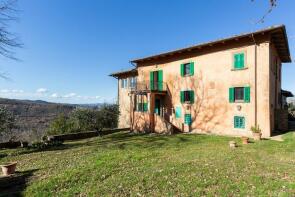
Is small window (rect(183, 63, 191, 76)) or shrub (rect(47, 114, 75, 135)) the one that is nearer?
small window (rect(183, 63, 191, 76))

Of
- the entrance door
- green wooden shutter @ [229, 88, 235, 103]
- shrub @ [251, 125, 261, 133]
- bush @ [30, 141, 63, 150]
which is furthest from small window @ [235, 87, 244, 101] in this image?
bush @ [30, 141, 63, 150]

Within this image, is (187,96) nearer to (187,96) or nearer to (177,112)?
Result: (187,96)

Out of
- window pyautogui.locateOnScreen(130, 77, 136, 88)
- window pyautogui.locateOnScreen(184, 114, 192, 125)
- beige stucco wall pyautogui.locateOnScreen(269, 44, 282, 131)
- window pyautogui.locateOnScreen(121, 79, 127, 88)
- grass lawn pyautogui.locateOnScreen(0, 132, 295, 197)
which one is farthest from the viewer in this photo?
window pyautogui.locateOnScreen(121, 79, 127, 88)

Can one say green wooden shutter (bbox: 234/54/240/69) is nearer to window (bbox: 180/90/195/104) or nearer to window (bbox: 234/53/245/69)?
window (bbox: 234/53/245/69)

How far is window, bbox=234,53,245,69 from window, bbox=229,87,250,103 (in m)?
1.63

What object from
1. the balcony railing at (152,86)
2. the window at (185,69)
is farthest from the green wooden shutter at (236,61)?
the balcony railing at (152,86)

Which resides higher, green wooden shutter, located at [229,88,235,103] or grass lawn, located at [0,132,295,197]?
green wooden shutter, located at [229,88,235,103]

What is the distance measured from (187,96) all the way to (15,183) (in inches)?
615

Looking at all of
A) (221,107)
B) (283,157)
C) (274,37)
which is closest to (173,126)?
(221,107)

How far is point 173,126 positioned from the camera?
857 inches

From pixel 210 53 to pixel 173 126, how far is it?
24.3 ft

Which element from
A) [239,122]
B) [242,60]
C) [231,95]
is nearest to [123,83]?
[231,95]

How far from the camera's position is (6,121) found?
16562 millimetres

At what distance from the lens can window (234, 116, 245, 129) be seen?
55.3 ft
